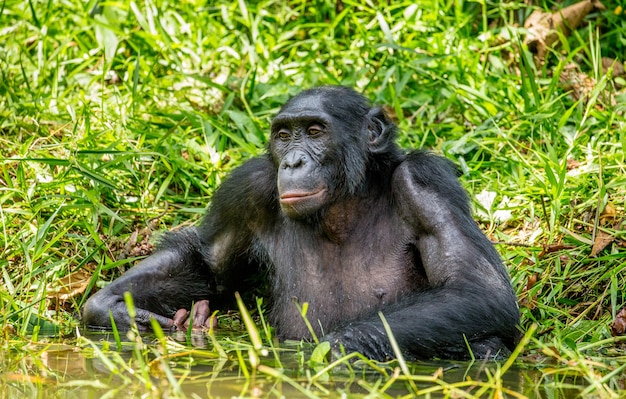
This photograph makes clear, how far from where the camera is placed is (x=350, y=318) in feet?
20.1

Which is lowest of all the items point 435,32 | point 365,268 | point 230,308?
point 230,308

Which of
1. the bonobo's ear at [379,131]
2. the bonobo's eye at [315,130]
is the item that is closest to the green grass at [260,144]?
the bonobo's ear at [379,131]

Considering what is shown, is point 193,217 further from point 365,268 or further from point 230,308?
point 365,268

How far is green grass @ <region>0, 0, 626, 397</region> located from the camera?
5219 mm

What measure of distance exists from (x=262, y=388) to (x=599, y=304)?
2.71 m

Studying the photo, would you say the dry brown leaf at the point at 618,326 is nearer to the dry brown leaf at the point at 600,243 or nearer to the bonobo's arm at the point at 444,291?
the bonobo's arm at the point at 444,291

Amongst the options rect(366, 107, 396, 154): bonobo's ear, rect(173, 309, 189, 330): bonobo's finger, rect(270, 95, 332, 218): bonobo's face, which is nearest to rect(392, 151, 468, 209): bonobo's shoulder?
rect(366, 107, 396, 154): bonobo's ear

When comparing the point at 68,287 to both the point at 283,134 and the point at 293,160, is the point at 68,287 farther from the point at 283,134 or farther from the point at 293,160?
the point at 293,160

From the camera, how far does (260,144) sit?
838 cm

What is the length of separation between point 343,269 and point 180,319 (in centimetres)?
128

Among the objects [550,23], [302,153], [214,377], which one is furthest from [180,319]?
[550,23]

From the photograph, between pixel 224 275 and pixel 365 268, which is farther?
pixel 224 275

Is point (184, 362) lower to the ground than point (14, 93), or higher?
lower

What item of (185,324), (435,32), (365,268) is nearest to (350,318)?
(365,268)
